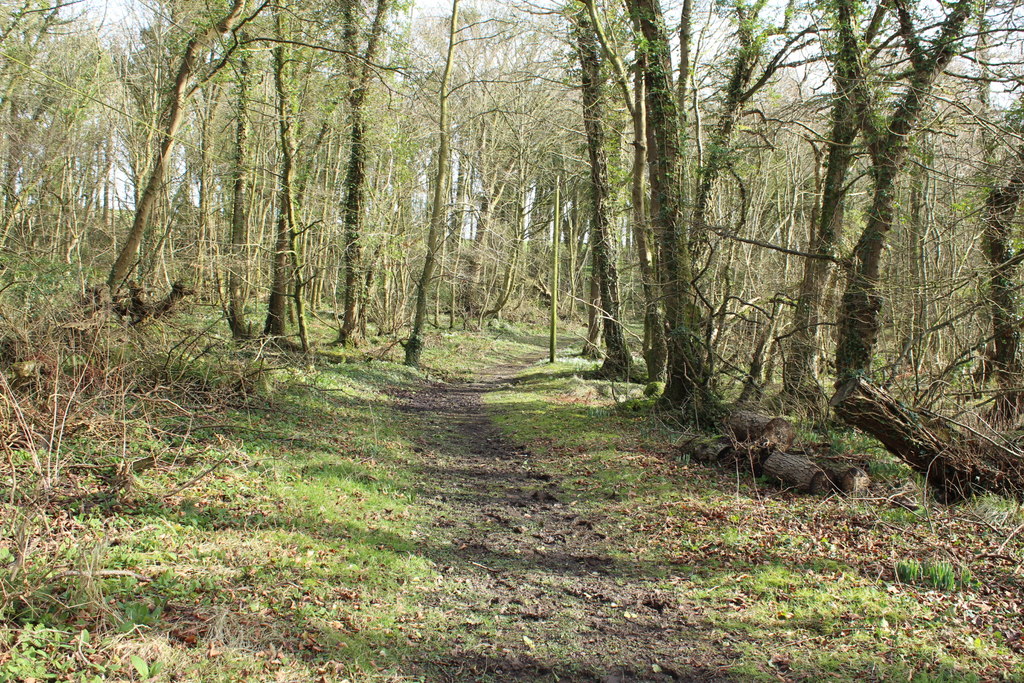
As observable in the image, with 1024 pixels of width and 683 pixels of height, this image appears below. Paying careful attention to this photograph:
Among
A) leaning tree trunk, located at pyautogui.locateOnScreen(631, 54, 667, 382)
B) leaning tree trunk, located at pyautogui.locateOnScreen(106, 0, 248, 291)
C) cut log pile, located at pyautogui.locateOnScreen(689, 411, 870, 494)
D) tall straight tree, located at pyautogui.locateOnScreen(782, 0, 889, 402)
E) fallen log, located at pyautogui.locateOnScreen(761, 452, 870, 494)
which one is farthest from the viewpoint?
leaning tree trunk, located at pyautogui.locateOnScreen(631, 54, 667, 382)

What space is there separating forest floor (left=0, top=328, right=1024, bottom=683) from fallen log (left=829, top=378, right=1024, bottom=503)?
414mm

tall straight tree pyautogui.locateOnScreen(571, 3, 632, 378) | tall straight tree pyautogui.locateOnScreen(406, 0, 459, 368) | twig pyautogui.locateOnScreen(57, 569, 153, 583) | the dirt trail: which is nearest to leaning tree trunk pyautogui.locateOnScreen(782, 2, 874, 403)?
tall straight tree pyautogui.locateOnScreen(571, 3, 632, 378)

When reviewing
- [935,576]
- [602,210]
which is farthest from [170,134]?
[935,576]

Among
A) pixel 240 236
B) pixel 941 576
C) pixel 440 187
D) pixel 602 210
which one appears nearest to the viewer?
pixel 941 576

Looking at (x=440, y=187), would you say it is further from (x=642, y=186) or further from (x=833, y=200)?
(x=833, y=200)

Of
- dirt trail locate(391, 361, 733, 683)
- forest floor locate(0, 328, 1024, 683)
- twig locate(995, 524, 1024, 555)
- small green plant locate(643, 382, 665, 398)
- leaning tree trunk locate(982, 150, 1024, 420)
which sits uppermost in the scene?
leaning tree trunk locate(982, 150, 1024, 420)

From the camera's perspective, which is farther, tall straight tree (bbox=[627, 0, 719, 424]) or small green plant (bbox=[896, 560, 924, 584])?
tall straight tree (bbox=[627, 0, 719, 424])

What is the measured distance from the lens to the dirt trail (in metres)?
4.13

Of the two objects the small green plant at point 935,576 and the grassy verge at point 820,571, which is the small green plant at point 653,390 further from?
the small green plant at point 935,576

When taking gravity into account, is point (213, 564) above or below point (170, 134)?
below

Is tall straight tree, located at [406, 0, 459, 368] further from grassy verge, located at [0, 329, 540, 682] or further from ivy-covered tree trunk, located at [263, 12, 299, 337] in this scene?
grassy verge, located at [0, 329, 540, 682]

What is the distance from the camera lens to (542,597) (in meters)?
5.15

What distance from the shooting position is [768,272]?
17328 mm

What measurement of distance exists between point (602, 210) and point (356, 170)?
7148 mm
